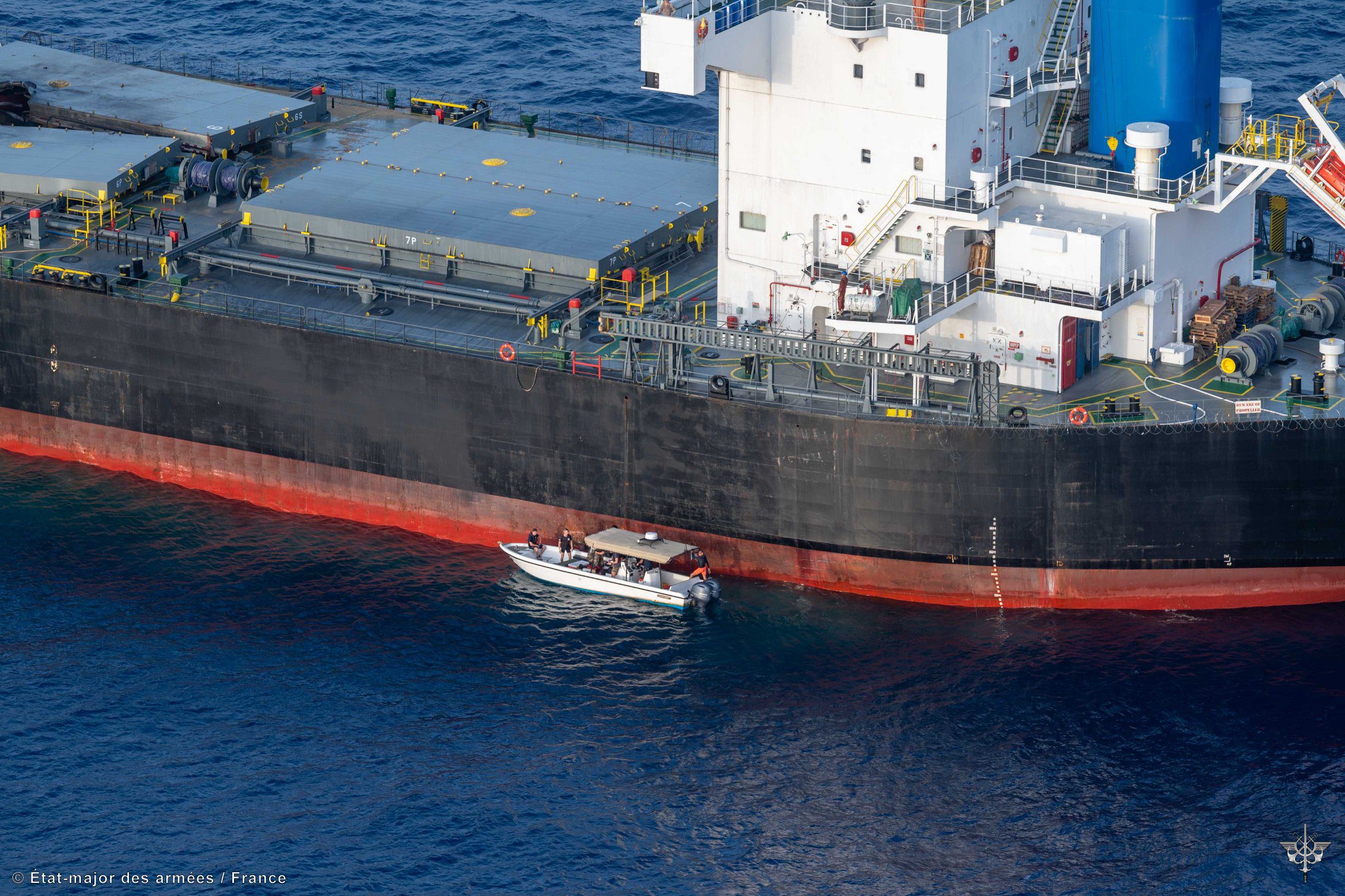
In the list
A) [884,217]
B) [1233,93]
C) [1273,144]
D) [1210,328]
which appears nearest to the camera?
[884,217]

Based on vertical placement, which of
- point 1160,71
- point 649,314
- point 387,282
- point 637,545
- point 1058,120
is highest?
point 1160,71

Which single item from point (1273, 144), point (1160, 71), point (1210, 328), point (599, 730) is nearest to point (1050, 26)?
point (1160, 71)

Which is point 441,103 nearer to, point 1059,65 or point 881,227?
point 881,227

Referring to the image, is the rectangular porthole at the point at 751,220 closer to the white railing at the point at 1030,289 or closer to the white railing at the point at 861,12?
the white railing at the point at 1030,289

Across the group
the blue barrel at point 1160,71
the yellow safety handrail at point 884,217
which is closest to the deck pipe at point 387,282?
the yellow safety handrail at point 884,217

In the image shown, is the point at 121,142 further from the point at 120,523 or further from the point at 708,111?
the point at 708,111

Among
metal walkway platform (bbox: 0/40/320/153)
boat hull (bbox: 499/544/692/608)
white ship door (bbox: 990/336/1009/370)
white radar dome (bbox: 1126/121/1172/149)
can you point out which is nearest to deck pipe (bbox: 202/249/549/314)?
metal walkway platform (bbox: 0/40/320/153)

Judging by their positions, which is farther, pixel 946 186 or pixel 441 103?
pixel 441 103
